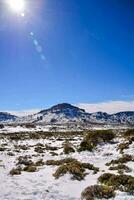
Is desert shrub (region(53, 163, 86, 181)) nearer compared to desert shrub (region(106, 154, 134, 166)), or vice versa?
desert shrub (region(53, 163, 86, 181))

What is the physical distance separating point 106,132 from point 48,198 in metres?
22.2

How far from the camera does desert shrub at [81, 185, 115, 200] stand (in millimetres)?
15828

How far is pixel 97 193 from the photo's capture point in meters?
16.1

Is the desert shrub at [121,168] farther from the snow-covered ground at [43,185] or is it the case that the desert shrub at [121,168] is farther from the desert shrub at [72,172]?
the desert shrub at [72,172]

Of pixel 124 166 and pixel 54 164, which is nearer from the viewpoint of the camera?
pixel 124 166

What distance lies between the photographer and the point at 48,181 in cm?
1975

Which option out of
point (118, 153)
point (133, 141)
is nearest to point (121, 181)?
point (118, 153)

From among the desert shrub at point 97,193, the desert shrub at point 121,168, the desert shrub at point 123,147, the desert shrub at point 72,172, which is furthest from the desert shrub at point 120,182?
the desert shrub at point 123,147

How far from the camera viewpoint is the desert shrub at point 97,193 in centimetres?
1583

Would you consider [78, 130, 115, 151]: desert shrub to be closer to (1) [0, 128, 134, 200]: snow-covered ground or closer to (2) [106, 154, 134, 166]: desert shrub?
(1) [0, 128, 134, 200]: snow-covered ground

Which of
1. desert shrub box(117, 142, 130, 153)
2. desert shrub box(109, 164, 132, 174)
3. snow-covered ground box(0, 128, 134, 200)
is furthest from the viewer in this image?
desert shrub box(117, 142, 130, 153)

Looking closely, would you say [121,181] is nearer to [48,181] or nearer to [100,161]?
[48,181]

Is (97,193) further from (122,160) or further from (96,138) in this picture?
(96,138)

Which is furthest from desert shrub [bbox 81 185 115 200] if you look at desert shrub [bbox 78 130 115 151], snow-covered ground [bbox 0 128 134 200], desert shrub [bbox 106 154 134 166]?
desert shrub [bbox 78 130 115 151]
